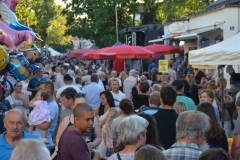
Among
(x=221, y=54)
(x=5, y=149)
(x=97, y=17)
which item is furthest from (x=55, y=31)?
(x=5, y=149)

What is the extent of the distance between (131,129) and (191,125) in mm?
601

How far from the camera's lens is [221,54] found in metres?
8.73

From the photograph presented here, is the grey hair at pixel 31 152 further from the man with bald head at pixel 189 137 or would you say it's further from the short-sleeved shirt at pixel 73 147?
the man with bald head at pixel 189 137

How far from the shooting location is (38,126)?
775cm

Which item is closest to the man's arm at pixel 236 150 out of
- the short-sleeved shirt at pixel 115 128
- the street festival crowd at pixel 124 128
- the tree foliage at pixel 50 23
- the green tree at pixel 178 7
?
the street festival crowd at pixel 124 128

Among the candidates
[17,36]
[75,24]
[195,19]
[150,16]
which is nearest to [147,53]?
[195,19]

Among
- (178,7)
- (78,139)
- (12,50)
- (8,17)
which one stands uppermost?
(178,7)

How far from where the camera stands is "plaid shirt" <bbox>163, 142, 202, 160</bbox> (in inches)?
180

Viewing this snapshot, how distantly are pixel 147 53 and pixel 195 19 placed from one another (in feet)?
21.7

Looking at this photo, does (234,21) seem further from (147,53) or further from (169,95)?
(169,95)

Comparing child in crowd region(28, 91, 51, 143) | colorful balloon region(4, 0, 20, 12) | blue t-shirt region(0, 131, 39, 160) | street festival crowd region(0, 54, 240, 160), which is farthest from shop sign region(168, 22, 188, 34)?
blue t-shirt region(0, 131, 39, 160)

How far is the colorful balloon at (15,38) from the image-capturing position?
26.6 ft

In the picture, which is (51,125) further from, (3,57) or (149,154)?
(149,154)

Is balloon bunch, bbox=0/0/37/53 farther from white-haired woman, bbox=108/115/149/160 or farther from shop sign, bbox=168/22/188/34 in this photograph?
shop sign, bbox=168/22/188/34
